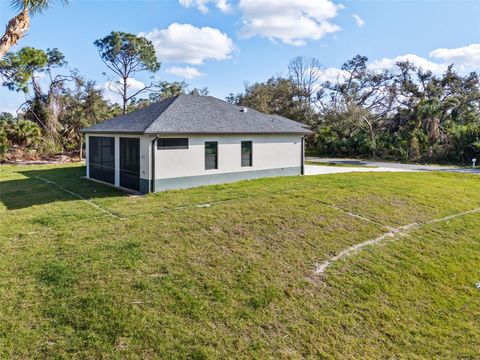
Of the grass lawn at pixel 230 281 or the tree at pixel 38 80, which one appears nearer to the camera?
the grass lawn at pixel 230 281

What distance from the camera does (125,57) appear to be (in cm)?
3409

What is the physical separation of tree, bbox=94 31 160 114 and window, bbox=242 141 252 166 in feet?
72.4

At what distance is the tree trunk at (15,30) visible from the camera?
661cm

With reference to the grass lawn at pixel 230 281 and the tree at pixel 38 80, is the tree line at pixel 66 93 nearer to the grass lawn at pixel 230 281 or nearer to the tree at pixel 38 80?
the tree at pixel 38 80

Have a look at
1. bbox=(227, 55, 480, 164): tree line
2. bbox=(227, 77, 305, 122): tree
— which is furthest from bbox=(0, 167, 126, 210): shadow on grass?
A: bbox=(227, 77, 305, 122): tree

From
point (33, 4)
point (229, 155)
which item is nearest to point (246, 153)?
point (229, 155)

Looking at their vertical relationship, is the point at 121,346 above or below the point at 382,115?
below

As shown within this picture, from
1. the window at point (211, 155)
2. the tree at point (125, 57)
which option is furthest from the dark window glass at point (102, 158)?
the tree at point (125, 57)

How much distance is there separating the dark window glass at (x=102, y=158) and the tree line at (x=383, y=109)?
22.2 meters

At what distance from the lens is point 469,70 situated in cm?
3644

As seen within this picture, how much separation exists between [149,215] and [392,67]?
40.6 m

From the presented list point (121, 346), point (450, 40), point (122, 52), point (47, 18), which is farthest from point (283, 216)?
point (450, 40)

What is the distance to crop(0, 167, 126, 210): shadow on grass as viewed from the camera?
11.7 metres

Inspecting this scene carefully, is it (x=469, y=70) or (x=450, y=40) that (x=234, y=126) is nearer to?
(x=450, y=40)
